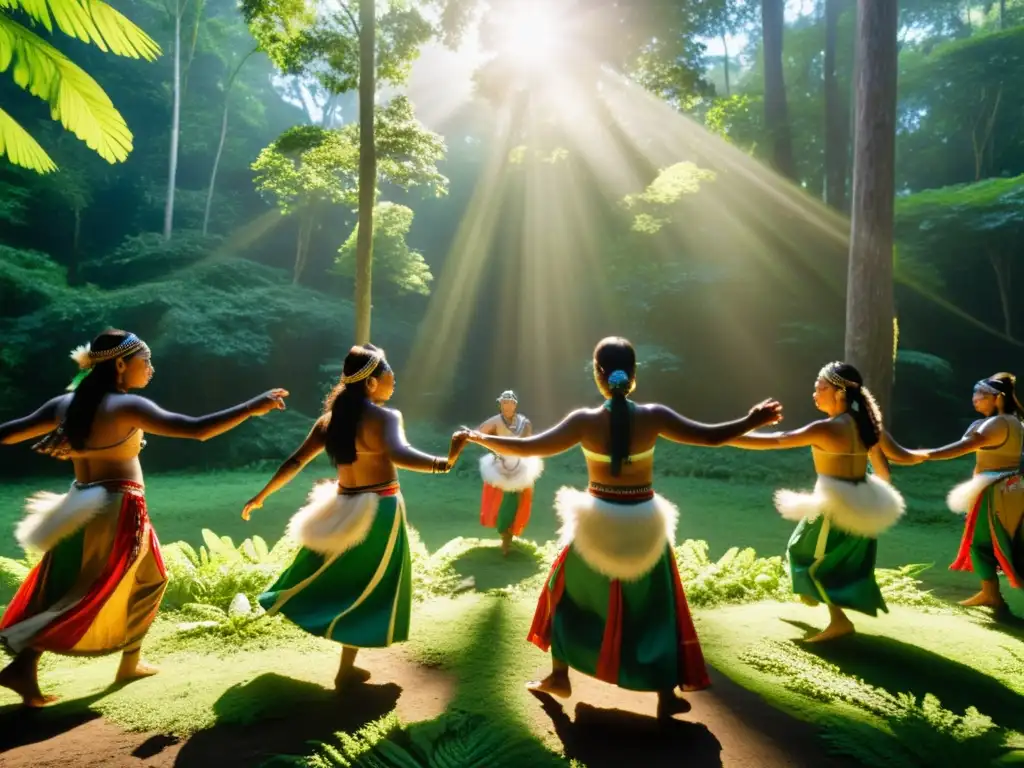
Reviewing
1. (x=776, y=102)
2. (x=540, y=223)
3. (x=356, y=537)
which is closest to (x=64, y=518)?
(x=356, y=537)

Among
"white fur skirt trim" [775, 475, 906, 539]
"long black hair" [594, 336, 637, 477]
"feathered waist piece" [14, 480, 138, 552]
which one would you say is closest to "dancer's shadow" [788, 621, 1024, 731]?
"white fur skirt trim" [775, 475, 906, 539]

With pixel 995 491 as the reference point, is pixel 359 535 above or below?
above

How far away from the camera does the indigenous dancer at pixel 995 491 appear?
524cm

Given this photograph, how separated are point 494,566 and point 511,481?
1028 mm

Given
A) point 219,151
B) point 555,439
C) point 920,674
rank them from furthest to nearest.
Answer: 1. point 219,151
2. point 920,674
3. point 555,439

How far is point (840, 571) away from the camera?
434 cm

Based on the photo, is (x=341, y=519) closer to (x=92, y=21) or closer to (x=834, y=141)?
(x=92, y=21)

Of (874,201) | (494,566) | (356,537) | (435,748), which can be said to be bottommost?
(494,566)

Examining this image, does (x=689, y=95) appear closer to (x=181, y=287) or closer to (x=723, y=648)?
(x=723, y=648)

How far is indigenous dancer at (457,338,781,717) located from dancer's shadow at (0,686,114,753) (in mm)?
2508

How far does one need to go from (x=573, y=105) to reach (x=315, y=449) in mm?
15394

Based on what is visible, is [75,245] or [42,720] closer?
[42,720]

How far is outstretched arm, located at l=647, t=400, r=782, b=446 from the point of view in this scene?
3.30 metres

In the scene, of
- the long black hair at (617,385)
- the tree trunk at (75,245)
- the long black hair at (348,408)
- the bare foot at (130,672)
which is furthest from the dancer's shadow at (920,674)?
the tree trunk at (75,245)
